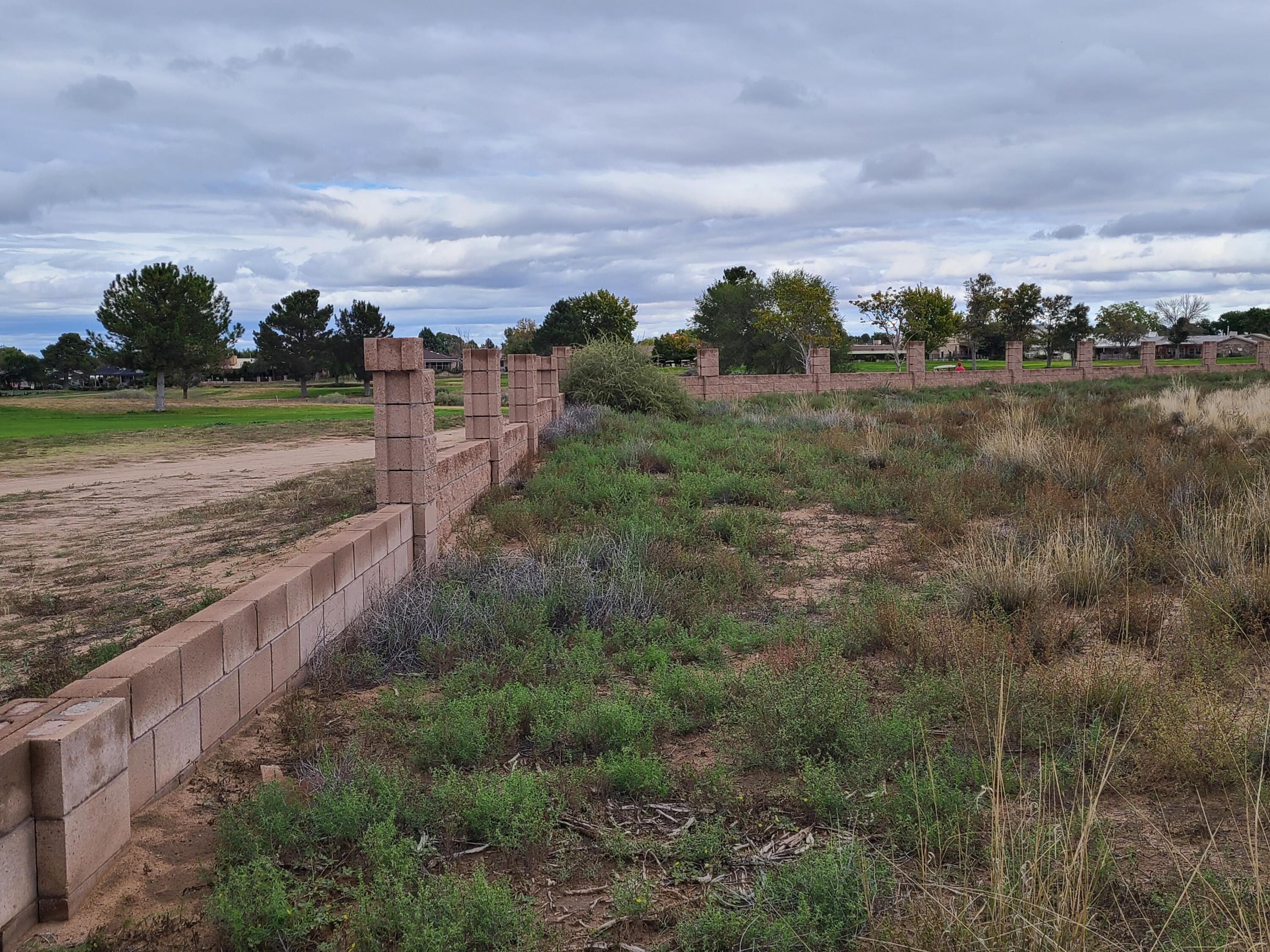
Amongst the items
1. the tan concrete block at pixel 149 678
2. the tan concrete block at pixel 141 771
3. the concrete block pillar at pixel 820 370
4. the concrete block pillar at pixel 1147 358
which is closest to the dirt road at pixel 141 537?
the tan concrete block at pixel 149 678

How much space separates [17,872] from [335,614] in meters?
3.45

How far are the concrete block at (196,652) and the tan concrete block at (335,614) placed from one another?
1.51 m

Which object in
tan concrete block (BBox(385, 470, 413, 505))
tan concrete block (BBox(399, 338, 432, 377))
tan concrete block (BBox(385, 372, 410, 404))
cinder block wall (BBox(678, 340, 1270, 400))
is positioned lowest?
tan concrete block (BBox(385, 470, 413, 505))

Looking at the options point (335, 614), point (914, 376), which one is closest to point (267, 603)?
point (335, 614)

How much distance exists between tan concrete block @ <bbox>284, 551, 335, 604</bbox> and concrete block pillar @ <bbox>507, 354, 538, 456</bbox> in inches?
395

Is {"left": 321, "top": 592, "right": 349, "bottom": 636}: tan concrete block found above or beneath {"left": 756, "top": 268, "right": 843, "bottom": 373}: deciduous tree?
beneath

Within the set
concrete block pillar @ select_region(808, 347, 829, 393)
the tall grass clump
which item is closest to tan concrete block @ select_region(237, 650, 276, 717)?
the tall grass clump

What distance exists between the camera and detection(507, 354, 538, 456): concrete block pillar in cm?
1688

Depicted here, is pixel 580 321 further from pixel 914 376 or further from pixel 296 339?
pixel 914 376

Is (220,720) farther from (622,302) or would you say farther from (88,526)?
(622,302)

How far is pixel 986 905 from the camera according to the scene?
116 inches

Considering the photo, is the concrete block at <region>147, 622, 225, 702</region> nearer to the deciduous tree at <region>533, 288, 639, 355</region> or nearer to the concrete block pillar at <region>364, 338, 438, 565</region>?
the concrete block pillar at <region>364, 338, 438, 565</region>

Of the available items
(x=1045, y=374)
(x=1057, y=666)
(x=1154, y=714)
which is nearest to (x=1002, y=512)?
(x=1057, y=666)

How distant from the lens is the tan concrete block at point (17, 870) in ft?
10.8
